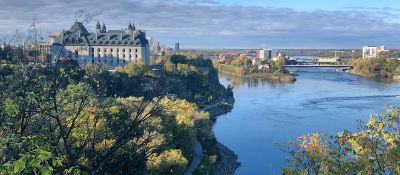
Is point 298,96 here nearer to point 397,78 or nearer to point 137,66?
point 137,66

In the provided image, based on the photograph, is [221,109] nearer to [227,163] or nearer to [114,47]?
[227,163]

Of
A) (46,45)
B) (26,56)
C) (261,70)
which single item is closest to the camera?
(26,56)

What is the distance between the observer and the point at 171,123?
7102 mm

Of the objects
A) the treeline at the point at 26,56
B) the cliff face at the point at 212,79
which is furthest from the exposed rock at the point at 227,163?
the cliff face at the point at 212,79

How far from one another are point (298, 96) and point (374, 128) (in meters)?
14.7

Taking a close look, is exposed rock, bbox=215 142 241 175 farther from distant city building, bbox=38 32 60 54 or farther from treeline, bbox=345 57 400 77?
treeline, bbox=345 57 400 77

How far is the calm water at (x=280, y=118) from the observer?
8547 mm

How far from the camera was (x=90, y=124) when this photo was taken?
9.98 feet

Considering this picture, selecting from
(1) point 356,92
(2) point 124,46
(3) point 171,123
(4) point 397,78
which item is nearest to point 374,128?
(3) point 171,123

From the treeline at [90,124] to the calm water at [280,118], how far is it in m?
1.22

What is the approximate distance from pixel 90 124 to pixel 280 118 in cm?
960

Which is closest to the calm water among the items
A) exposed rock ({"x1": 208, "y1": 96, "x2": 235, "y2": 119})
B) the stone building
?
exposed rock ({"x1": 208, "y1": 96, "x2": 235, "y2": 119})

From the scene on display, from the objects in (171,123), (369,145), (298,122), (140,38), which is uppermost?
(140,38)

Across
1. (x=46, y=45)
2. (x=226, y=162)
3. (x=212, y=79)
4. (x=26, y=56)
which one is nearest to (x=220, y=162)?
(x=226, y=162)
